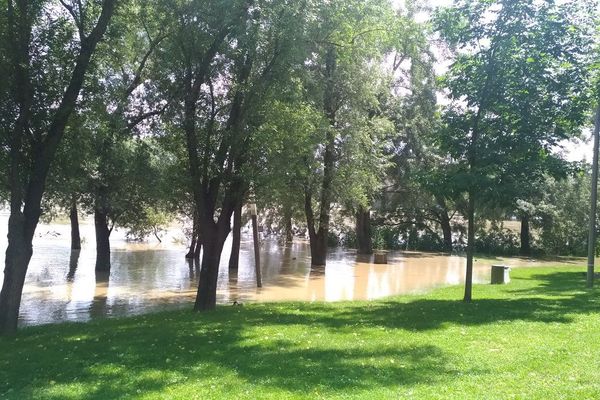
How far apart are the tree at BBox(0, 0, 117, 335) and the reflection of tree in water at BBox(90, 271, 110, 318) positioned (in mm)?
4119

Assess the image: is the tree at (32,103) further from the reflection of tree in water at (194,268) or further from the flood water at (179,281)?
the reflection of tree in water at (194,268)

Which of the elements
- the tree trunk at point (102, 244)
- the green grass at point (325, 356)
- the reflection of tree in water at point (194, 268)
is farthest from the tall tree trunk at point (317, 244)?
the green grass at point (325, 356)

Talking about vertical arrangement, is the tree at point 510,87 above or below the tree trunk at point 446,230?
above

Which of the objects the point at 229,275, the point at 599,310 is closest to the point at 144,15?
the point at 599,310

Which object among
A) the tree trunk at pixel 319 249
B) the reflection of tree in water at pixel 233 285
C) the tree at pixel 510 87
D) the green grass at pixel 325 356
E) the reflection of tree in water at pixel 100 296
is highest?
the tree at pixel 510 87

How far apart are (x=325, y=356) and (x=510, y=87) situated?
7298mm

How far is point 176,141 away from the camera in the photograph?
13633 millimetres

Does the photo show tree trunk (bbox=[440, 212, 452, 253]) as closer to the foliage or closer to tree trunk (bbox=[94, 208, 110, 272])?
the foliage

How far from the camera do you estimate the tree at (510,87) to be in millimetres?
11258

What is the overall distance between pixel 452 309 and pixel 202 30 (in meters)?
7.99

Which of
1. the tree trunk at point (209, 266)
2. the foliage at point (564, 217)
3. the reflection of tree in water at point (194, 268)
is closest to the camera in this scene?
the tree trunk at point (209, 266)

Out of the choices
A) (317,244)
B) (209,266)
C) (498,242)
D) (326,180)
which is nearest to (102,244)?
(326,180)

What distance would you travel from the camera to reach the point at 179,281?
22.3 m

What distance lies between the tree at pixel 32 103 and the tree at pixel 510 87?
754 cm
